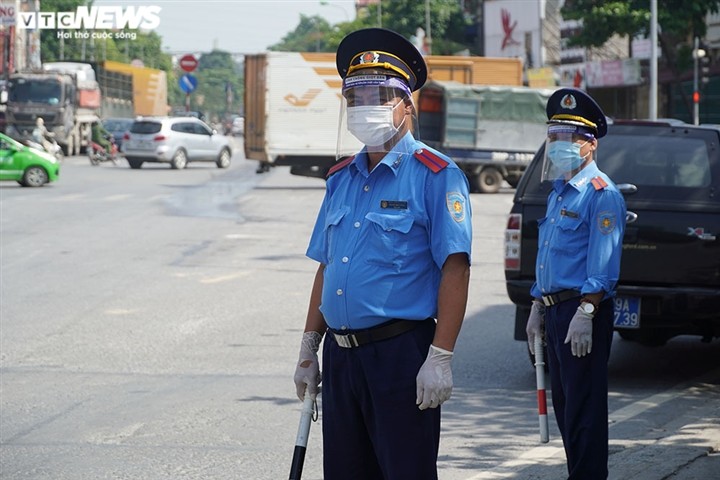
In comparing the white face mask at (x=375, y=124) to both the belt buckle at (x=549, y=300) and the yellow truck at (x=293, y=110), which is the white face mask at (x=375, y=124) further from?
the yellow truck at (x=293, y=110)

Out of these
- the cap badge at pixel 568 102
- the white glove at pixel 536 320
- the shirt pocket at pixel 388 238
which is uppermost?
the cap badge at pixel 568 102

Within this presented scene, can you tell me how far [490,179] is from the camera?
30297 millimetres

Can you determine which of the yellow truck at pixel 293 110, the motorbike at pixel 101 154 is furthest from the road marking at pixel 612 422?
the motorbike at pixel 101 154

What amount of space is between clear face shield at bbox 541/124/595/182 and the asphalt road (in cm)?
147

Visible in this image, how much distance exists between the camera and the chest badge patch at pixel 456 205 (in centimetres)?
405

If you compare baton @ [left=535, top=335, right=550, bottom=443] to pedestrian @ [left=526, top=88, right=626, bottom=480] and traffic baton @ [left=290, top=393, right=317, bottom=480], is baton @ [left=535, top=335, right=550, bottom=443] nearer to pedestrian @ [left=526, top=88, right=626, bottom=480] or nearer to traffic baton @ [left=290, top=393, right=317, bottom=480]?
pedestrian @ [left=526, top=88, right=626, bottom=480]

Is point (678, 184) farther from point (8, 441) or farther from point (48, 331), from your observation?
point (48, 331)

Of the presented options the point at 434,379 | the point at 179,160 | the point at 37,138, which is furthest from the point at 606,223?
the point at 37,138

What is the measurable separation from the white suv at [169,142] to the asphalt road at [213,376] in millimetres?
21569

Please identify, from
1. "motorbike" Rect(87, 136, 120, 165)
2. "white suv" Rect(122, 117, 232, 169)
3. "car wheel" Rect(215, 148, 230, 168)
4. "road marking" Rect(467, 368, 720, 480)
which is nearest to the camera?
"road marking" Rect(467, 368, 720, 480)

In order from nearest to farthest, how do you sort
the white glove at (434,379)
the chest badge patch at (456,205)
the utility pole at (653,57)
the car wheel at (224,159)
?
the white glove at (434,379)
the chest badge patch at (456,205)
the utility pole at (653,57)
the car wheel at (224,159)

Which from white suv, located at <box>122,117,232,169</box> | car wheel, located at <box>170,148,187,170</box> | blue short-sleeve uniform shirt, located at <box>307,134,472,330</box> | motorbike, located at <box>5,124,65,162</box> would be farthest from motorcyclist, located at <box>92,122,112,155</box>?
blue short-sleeve uniform shirt, located at <box>307,134,472,330</box>

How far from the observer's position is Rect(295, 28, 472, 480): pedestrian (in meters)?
4.03

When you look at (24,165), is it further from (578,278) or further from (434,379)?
(434,379)
